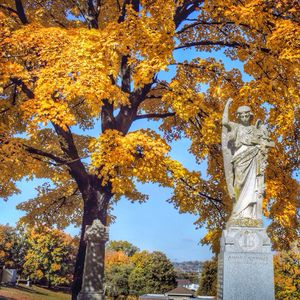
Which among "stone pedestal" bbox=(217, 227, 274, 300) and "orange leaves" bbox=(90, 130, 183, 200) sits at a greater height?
"orange leaves" bbox=(90, 130, 183, 200)

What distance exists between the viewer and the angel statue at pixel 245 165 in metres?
7.46

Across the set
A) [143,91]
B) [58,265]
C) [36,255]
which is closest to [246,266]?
[143,91]

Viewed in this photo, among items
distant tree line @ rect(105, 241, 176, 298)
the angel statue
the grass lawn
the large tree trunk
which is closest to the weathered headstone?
the angel statue

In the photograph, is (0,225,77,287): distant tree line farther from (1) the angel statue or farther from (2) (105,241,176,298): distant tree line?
(1) the angel statue

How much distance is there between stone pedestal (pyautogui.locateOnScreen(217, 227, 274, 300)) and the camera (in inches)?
268

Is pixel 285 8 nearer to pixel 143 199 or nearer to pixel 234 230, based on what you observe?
pixel 234 230

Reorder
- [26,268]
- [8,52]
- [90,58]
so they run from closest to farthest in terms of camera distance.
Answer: [90,58]
[8,52]
[26,268]

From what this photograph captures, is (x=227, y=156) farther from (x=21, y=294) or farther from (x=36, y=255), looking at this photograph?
(x=36, y=255)

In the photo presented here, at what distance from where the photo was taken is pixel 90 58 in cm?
998

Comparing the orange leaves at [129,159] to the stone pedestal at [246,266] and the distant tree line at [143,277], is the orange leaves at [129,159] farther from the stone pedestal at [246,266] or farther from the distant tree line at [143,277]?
the distant tree line at [143,277]

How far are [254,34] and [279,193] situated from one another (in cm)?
576

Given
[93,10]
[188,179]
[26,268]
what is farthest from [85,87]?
[26,268]

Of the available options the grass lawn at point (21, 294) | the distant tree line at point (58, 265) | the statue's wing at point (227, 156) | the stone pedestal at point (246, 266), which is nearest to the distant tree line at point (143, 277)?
the distant tree line at point (58, 265)

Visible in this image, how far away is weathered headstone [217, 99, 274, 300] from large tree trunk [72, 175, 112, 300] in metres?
5.08
